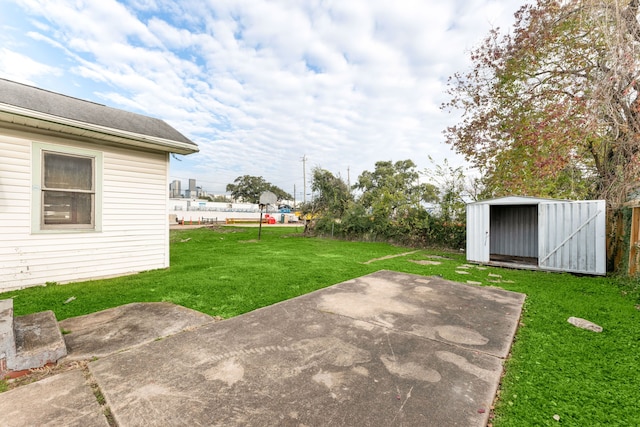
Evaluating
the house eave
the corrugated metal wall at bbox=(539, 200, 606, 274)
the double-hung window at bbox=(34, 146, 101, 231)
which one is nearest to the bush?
the corrugated metal wall at bbox=(539, 200, 606, 274)

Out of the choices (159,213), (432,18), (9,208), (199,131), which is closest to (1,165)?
(9,208)

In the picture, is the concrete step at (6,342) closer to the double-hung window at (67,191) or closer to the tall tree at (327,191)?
the double-hung window at (67,191)

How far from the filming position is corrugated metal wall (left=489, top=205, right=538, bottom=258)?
8.66 meters

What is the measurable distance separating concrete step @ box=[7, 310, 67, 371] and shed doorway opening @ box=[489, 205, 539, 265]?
9738mm

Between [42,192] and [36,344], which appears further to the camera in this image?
[42,192]

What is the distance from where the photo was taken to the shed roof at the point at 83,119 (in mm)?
3803

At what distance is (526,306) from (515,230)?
6.60m

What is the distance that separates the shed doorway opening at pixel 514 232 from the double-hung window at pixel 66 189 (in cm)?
1019

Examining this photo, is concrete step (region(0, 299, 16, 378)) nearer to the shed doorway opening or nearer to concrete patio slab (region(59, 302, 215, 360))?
concrete patio slab (region(59, 302, 215, 360))

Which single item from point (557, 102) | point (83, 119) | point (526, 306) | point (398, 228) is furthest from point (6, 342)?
point (398, 228)

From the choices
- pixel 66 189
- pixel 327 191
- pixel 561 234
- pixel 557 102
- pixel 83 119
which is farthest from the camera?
pixel 327 191

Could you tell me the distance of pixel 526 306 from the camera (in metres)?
3.58

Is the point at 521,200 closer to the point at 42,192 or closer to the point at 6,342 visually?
the point at 6,342

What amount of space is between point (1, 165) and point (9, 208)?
0.62 meters
